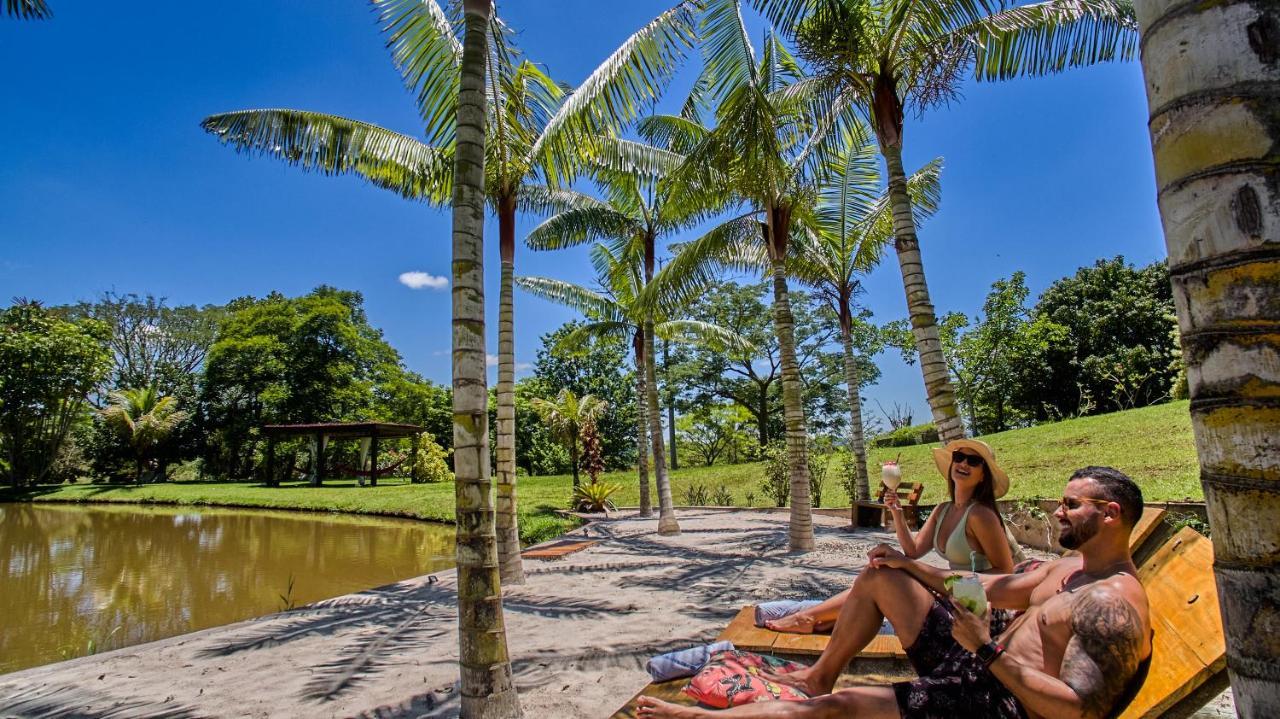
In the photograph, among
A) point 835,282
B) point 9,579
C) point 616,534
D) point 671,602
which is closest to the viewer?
point 671,602

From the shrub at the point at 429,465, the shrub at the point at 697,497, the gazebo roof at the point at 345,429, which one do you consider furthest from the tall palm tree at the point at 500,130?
the shrub at the point at 429,465

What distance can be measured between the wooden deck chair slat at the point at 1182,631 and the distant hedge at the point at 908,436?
1102 inches

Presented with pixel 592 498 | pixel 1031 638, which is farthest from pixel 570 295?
pixel 1031 638

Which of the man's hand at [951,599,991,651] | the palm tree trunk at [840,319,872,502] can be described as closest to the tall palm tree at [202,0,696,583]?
the man's hand at [951,599,991,651]

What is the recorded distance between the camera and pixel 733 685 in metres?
2.51

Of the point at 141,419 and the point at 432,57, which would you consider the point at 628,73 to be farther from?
the point at 141,419

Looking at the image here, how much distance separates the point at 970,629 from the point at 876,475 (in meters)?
18.0

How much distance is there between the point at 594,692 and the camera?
12.7 feet

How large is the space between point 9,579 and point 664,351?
940 inches

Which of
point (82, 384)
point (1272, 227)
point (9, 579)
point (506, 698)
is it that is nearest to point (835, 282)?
point (506, 698)

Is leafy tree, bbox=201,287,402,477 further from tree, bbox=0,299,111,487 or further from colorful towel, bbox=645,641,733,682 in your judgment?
colorful towel, bbox=645,641,733,682

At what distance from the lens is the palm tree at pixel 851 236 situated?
474 inches

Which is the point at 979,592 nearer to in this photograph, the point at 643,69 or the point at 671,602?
the point at 671,602

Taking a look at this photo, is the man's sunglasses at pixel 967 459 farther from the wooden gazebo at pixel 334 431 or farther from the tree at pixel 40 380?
the tree at pixel 40 380
